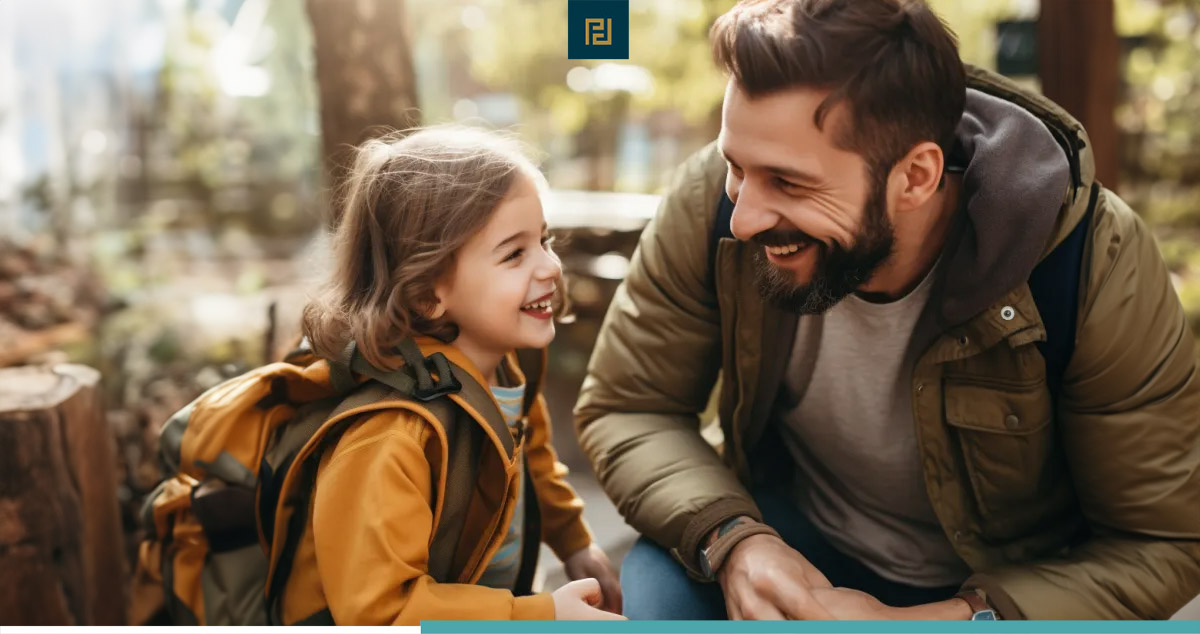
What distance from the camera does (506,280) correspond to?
1.83 m

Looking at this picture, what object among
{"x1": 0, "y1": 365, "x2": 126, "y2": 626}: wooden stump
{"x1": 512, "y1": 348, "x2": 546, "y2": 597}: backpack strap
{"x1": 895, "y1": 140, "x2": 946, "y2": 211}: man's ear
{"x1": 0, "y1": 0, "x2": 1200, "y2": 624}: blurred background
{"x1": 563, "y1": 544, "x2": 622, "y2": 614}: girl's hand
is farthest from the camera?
{"x1": 0, "y1": 0, "x2": 1200, "y2": 624}: blurred background

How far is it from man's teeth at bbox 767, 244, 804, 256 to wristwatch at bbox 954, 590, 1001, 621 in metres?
0.69

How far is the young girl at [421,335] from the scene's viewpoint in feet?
5.34

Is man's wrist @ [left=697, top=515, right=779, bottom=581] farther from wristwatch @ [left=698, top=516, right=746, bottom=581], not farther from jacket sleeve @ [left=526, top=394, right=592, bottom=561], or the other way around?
jacket sleeve @ [left=526, top=394, right=592, bottom=561]

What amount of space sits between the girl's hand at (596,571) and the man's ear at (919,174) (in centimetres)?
100

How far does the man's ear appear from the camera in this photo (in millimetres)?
1717

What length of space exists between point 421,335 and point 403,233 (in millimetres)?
194

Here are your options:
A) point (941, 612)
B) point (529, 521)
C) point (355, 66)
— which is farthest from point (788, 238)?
point (355, 66)

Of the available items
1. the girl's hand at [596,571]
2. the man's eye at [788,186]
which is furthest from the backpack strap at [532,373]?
the man's eye at [788,186]

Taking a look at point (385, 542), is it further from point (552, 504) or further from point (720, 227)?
point (720, 227)

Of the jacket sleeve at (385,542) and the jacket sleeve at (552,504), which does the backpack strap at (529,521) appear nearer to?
the jacket sleeve at (552,504)

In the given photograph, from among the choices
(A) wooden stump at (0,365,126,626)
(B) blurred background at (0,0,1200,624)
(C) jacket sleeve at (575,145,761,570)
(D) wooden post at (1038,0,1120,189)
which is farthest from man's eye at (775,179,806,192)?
(D) wooden post at (1038,0,1120,189)

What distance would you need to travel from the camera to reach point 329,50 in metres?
2.87

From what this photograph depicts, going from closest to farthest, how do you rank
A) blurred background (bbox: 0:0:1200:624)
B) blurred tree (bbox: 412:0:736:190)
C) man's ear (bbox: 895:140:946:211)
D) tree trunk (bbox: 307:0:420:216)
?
1. man's ear (bbox: 895:140:946:211)
2. tree trunk (bbox: 307:0:420:216)
3. blurred background (bbox: 0:0:1200:624)
4. blurred tree (bbox: 412:0:736:190)
